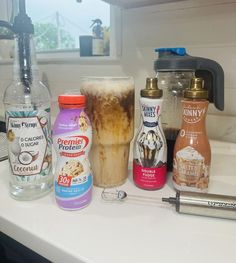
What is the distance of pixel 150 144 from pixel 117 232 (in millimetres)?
156

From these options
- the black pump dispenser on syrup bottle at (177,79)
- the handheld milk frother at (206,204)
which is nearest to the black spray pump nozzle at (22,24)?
the black pump dispenser on syrup bottle at (177,79)

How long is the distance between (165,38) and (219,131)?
34 cm

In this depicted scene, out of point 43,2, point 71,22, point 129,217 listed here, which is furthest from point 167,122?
point 43,2

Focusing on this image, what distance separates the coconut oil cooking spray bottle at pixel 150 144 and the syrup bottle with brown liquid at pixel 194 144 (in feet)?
0.11

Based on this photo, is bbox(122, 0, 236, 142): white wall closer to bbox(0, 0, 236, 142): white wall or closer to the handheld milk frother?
bbox(0, 0, 236, 142): white wall

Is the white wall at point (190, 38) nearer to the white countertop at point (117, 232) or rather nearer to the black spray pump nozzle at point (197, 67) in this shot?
the black spray pump nozzle at point (197, 67)

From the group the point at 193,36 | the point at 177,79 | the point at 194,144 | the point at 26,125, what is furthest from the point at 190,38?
the point at 26,125

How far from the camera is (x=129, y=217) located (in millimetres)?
359

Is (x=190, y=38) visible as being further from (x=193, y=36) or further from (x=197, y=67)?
(x=197, y=67)

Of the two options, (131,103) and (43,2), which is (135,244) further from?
(43,2)

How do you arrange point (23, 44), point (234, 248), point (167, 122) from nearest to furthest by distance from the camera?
point (234, 248), point (23, 44), point (167, 122)

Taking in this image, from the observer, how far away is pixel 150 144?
0.42 meters

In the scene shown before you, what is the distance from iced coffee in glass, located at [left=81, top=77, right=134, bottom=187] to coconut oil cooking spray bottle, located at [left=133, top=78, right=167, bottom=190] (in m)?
0.03

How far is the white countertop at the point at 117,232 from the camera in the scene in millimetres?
287
